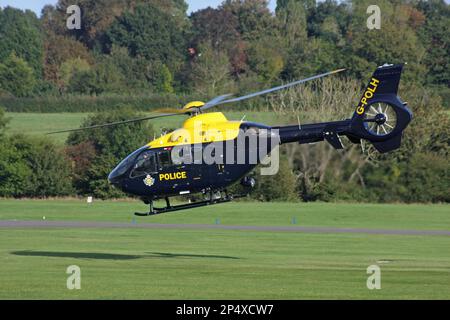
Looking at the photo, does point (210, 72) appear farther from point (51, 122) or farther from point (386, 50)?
point (51, 122)

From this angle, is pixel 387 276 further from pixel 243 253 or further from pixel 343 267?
pixel 243 253

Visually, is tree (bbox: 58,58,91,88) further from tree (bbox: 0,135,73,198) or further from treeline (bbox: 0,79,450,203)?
tree (bbox: 0,135,73,198)

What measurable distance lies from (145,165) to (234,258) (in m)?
6.70

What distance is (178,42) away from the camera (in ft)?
614

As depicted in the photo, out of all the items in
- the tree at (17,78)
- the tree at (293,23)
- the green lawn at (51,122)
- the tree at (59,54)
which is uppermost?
the tree at (293,23)

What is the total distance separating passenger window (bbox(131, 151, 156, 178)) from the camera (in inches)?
1510

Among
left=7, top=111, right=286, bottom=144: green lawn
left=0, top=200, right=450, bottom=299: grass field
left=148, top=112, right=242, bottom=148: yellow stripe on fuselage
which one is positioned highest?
left=7, top=111, right=286, bottom=144: green lawn

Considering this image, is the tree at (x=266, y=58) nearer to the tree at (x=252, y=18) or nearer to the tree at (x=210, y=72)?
the tree at (x=210, y=72)

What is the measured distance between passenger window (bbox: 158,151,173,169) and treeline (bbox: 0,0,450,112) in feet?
267

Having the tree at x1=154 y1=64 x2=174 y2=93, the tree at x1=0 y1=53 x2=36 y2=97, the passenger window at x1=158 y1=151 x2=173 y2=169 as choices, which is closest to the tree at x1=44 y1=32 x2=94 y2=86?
the tree at x1=0 y1=53 x2=36 y2=97

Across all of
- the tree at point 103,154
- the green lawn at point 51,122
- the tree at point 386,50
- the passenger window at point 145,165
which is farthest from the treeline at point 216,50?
the passenger window at point 145,165

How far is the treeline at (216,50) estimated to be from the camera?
136 metres

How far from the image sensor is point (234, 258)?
140 ft

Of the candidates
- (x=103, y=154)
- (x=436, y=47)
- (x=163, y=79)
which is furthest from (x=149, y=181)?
(x=163, y=79)
